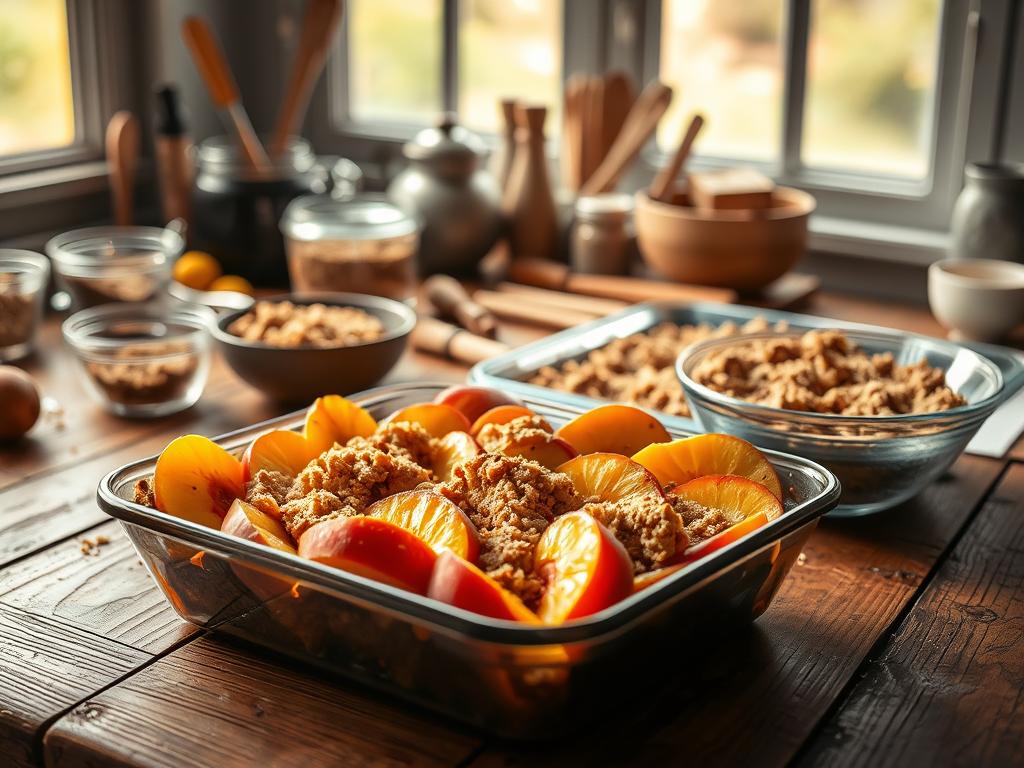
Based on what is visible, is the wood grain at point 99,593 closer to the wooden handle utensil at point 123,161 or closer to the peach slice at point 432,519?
the peach slice at point 432,519

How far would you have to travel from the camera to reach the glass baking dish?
668mm

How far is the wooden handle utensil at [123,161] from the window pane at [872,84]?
1.05 metres

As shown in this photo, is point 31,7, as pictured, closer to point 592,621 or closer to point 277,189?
point 277,189

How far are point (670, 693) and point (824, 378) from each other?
0.44 meters

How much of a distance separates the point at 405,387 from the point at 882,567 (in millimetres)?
427

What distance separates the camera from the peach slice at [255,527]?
77 cm

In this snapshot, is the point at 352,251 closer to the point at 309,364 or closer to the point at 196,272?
the point at 196,272

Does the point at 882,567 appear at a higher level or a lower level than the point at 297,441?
lower

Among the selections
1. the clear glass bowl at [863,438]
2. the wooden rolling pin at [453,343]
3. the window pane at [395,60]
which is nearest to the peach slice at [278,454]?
the clear glass bowl at [863,438]

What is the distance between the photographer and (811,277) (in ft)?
6.24

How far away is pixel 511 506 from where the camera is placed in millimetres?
802

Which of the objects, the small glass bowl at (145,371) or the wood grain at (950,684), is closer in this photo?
the wood grain at (950,684)

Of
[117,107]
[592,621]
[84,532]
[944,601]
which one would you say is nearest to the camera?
[592,621]

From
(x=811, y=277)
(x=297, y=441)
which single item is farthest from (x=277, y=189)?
(x=297, y=441)
